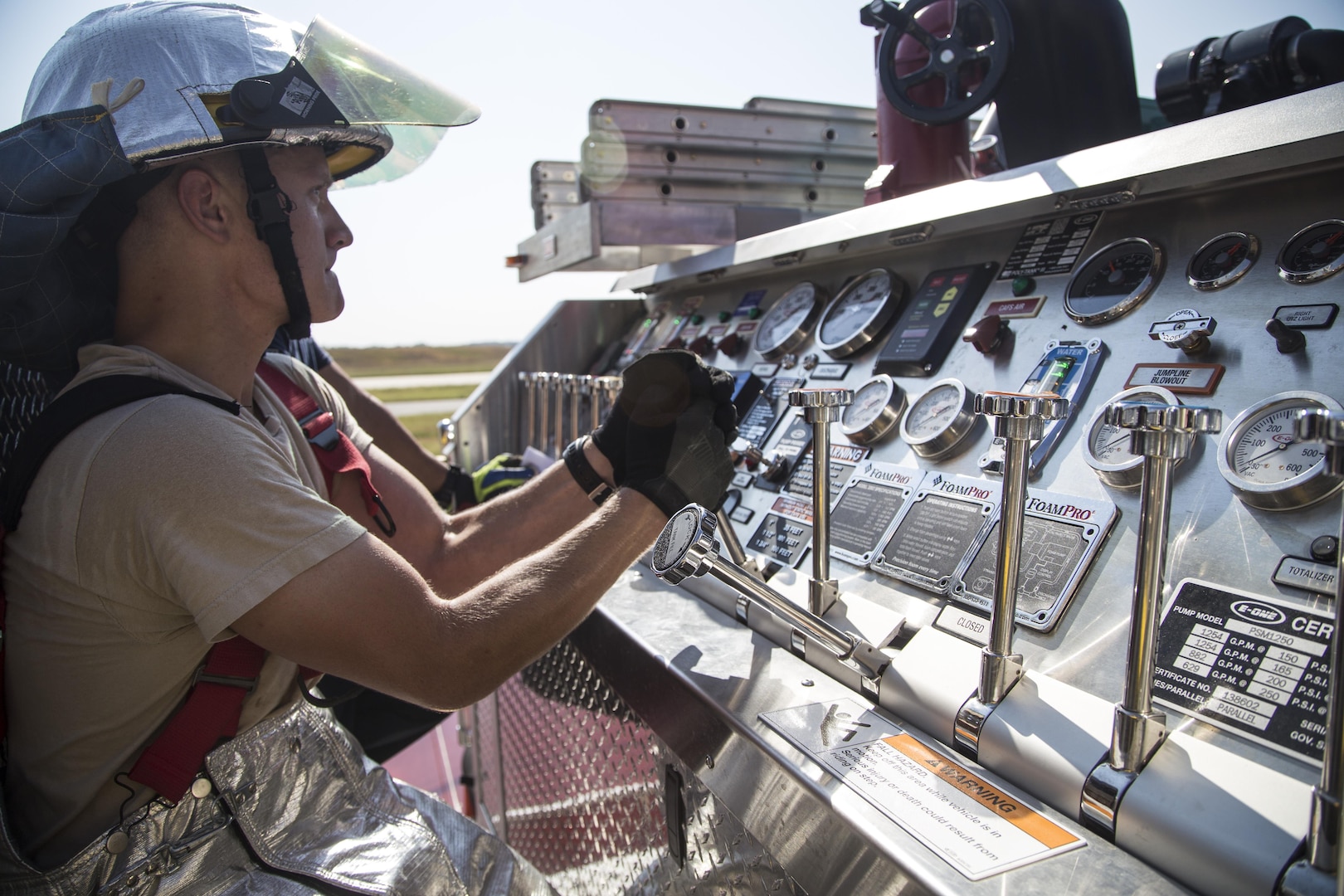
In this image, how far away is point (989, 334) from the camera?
1442 mm

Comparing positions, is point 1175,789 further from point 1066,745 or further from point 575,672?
point 575,672

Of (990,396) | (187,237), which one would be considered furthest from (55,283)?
(990,396)

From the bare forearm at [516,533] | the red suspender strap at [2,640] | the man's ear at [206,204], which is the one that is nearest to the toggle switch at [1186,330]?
the bare forearm at [516,533]

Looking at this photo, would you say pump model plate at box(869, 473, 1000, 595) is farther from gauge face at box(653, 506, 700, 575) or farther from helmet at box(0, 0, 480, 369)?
helmet at box(0, 0, 480, 369)

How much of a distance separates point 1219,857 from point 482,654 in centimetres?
87

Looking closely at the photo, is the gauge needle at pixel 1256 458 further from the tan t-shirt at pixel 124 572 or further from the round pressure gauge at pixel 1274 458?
the tan t-shirt at pixel 124 572

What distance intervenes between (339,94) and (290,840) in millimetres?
1238

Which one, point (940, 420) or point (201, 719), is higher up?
point (940, 420)

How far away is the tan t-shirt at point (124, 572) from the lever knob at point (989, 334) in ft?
3.61

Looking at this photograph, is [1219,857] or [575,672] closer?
[1219,857]

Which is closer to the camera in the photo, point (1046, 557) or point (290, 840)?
point (1046, 557)

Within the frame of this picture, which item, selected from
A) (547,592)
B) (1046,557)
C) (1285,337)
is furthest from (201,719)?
(1285,337)

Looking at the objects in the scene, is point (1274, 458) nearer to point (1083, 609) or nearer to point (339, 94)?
point (1083, 609)

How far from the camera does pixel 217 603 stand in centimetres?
Result: 100
